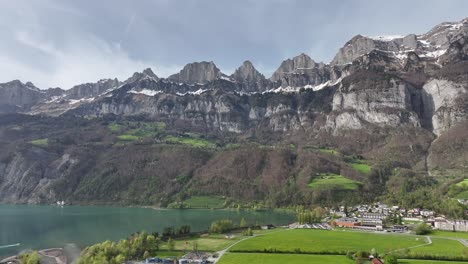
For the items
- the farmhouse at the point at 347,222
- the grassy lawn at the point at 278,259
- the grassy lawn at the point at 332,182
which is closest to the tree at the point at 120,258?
the grassy lawn at the point at 278,259

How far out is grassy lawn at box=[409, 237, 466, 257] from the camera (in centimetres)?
6900

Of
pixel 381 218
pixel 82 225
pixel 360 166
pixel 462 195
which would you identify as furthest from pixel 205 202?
pixel 462 195

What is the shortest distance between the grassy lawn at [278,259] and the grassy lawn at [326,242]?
3.07 metres

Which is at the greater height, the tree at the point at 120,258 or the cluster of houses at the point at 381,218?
the cluster of houses at the point at 381,218

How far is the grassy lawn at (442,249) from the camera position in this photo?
69.0 m

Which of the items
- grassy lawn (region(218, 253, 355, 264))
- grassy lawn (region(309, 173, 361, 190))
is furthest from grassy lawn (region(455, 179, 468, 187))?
grassy lawn (region(218, 253, 355, 264))

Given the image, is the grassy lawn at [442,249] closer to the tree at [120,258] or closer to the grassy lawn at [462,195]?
the tree at [120,258]

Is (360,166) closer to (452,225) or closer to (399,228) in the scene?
(452,225)

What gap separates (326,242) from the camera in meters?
80.1

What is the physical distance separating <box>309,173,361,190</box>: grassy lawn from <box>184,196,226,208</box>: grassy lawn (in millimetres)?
39438

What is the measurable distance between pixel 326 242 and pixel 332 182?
8741cm

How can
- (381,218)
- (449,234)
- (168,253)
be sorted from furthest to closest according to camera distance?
(381,218) < (449,234) < (168,253)

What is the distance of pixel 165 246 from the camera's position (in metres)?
79.6

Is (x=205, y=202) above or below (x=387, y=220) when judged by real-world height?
above
